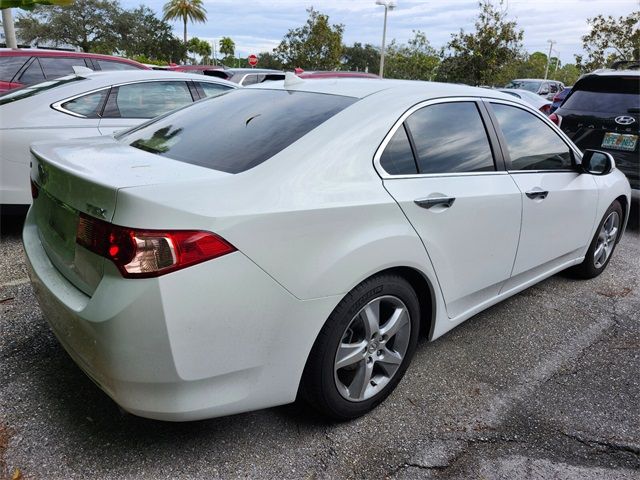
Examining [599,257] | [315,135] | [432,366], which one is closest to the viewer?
[315,135]

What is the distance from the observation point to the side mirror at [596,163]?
3566 millimetres

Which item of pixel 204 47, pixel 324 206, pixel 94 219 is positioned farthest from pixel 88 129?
pixel 204 47

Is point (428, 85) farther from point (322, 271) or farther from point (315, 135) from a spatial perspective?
point (322, 271)

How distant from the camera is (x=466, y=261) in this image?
2688mm

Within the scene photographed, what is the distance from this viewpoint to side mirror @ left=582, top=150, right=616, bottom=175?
3.57 meters

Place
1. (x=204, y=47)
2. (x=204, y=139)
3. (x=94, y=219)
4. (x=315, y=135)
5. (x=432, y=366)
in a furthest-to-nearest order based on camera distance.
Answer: (x=204, y=47), (x=432, y=366), (x=204, y=139), (x=315, y=135), (x=94, y=219)

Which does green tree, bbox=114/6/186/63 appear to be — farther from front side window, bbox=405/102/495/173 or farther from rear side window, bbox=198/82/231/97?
front side window, bbox=405/102/495/173

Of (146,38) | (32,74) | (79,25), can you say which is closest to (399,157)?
(32,74)

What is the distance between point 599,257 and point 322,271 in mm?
3343

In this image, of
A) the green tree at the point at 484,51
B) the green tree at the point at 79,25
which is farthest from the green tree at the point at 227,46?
the green tree at the point at 484,51

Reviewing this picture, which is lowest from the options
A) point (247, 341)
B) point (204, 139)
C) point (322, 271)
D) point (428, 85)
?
point (247, 341)

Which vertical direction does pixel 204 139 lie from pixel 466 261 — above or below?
above

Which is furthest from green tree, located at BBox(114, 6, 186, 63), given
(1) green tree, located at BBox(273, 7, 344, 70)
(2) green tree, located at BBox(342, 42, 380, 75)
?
(2) green tree, located at BBox(342, 42, 380, 75)

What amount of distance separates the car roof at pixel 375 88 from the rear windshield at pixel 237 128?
3.0 inches
